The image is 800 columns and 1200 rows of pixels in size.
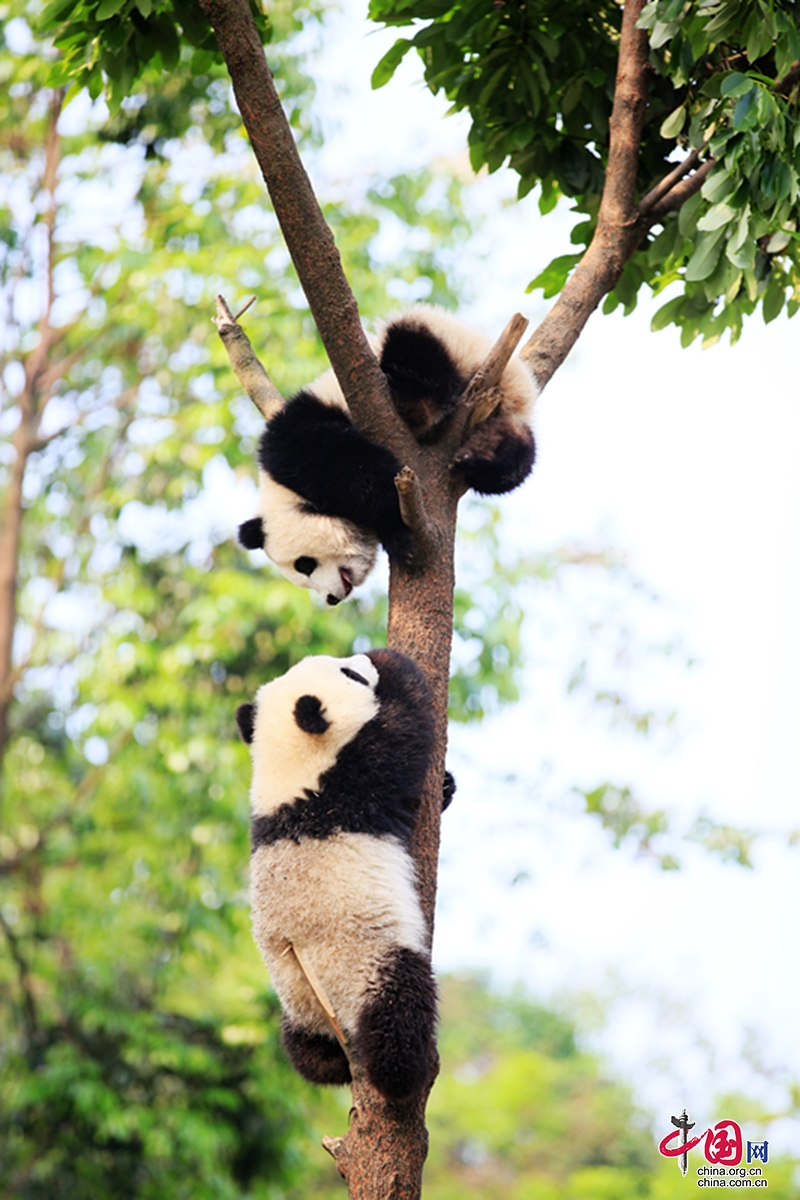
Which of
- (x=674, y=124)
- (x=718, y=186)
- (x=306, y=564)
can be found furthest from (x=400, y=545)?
(x=674, y=124)

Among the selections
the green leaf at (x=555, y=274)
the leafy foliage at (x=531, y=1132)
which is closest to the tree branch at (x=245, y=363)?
the green leaf at (x=555, y=274)

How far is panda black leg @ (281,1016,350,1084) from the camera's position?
252 cm

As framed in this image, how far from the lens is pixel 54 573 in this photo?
34.8 feet

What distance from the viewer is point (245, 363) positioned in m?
3.32

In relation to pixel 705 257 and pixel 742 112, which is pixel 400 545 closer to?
pixel 705 257

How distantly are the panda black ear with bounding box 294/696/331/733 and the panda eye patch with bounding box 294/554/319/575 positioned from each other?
1.33 metres

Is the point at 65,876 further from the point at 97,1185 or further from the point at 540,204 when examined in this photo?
the point at 540,204

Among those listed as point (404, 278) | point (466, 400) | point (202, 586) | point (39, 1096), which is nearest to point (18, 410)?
point (202, 586)

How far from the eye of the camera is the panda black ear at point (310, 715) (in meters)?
2.56

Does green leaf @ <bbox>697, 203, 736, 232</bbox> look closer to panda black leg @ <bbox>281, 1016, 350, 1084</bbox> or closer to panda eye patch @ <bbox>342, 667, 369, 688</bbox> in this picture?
panda eye patch @ <bbox>342, 667, 369, 688</bbox>

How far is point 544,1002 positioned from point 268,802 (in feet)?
53.0

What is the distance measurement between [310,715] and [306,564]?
140 centimetres

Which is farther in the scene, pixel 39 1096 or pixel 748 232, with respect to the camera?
pixel 39 1096
